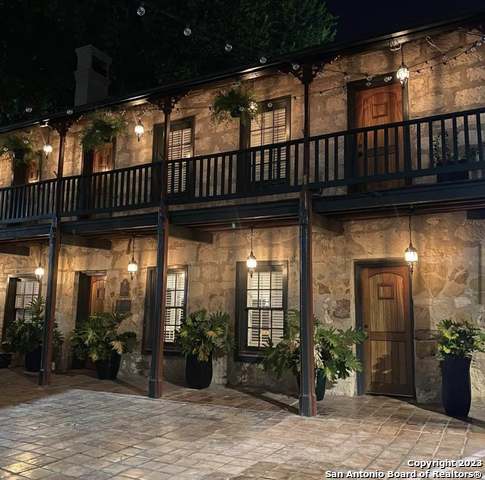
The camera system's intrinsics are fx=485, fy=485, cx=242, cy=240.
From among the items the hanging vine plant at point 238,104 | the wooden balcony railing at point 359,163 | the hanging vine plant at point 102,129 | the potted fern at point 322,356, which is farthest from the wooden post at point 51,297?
the potted fern at point 322,356

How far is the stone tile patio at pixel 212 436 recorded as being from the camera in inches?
188

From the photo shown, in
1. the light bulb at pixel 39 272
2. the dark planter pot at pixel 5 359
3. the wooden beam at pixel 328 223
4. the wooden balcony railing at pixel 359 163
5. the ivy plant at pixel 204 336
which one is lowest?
the dark planter pot at pixel 5 359

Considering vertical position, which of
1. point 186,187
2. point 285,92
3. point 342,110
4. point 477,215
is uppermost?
point 285,92

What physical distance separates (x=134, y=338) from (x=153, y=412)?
3414 mm

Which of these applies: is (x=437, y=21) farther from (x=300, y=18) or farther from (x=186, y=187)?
(x=300, y=18)

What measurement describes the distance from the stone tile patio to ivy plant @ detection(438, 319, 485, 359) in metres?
0.88

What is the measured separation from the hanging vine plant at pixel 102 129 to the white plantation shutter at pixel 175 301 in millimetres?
3133

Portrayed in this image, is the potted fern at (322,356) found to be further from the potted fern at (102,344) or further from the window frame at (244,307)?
the potted fern at (102,344)

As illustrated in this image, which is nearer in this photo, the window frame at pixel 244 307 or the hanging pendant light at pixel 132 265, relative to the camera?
the window frame at pixel 244 307

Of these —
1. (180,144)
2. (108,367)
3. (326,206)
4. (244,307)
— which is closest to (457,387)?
(326,206)

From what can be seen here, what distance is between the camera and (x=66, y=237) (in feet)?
33.2

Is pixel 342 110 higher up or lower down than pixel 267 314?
higher up

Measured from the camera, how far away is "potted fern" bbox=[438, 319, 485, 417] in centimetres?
670

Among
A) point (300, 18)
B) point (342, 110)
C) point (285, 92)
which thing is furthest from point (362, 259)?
point (300, 18)
